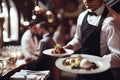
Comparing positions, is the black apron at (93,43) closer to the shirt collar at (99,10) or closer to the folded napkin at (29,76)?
the shirt collar at (99,10)

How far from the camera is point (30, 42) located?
6.78m

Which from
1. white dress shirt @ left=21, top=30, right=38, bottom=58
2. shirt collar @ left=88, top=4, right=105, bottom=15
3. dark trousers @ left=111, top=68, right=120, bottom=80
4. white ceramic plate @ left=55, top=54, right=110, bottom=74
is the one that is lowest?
white dress shirt @ left=21, top=30, right=38, bottom=58

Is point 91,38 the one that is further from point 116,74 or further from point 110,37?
point 116,74

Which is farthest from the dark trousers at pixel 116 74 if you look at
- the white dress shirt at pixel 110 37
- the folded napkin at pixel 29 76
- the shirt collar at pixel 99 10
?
the folded napkin at pixel 29 76

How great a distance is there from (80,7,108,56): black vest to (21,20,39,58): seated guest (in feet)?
12.1

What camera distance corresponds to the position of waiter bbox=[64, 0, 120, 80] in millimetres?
2750

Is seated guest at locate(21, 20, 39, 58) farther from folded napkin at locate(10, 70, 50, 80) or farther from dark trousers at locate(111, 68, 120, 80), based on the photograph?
dark trousers at locate(111, 68, 120, 80)

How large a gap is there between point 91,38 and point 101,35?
13 cm

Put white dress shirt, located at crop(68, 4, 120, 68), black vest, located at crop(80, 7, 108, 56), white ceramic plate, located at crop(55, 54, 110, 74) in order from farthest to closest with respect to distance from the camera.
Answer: black vest, located at crop(80, 7, 108, 56), white dress shirt, located at crop(68, 4, 120, 68), white ceramic plate, located at crop(55, 54, 110, 74)

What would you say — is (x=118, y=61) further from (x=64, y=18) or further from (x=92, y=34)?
(x=64, y=18)

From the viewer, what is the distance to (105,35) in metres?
2.84

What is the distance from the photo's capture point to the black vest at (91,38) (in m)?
2.88

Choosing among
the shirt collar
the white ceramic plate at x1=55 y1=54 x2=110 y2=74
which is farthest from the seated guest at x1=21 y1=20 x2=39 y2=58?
the white ceramic plate at x1=55 y1=54 x2=110 y2=74

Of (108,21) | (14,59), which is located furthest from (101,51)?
(14,59)
